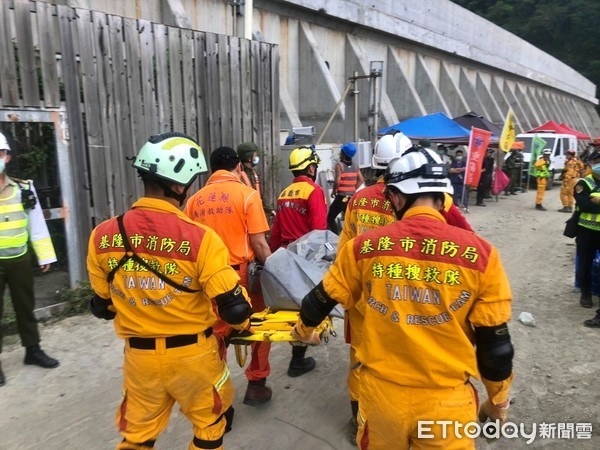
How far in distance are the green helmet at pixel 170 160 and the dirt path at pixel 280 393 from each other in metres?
2.09

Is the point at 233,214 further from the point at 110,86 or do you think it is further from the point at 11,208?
the point at 110,86

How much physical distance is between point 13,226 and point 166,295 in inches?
100

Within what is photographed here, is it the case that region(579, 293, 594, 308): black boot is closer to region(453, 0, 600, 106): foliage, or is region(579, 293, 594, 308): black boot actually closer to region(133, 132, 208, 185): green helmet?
region(133, 132, 208, 185): green helmet

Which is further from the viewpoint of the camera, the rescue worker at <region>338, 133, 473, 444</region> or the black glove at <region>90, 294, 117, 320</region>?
the rescue worker at <region>338, 133, 473, 444</region>

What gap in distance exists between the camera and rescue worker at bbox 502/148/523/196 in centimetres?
1806

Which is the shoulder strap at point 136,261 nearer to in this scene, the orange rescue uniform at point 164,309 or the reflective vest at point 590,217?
the orange rescue uniform at point 164,309

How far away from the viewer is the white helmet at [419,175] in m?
2.07

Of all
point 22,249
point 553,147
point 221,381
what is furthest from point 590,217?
point 553,147

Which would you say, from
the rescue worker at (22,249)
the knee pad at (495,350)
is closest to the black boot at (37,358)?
the rescue worker at (22,249)

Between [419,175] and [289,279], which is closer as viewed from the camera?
[419,175]

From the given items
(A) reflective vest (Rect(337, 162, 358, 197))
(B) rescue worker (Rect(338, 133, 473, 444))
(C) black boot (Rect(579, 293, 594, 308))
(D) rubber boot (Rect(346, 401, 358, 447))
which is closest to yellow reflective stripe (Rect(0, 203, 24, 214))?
(B) rescue worker (Rect(338, 133, 473, 444))

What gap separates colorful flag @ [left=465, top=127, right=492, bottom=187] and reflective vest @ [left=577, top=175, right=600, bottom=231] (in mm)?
7346

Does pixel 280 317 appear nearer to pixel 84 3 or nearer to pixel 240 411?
pixel 240 411

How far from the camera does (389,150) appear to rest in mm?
3418
